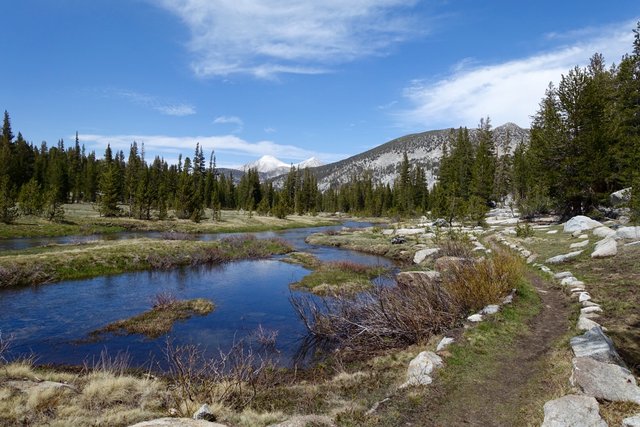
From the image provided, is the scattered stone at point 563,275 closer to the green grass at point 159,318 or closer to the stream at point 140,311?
the stream at point 140,311

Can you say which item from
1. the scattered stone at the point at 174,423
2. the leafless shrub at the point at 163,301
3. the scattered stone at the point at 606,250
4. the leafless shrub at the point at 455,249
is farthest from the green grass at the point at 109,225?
the scattered stone at the point at 606,250

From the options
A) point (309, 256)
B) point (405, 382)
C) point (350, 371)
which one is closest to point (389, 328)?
point (350, 371)

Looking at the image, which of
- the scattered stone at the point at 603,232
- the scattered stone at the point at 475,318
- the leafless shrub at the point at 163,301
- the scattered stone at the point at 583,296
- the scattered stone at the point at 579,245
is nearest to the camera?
the scattered stone at the point at 475,318

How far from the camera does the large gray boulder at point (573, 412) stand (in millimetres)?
6199

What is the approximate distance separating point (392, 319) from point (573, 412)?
24.1ft

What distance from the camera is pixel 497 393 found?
8211mm

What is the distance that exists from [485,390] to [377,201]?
391 ft

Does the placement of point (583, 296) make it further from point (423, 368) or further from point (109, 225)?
point (109, 225)

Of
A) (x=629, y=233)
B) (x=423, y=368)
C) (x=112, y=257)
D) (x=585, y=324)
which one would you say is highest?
(x=629, y=233)

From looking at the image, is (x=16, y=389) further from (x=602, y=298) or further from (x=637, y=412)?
(x=602, y=298)

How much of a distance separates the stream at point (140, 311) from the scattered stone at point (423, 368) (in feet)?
18.3

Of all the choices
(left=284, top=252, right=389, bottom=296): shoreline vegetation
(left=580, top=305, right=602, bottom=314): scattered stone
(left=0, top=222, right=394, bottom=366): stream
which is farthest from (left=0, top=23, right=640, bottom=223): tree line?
(left=0, top=222, right=394, bottom=366): stream

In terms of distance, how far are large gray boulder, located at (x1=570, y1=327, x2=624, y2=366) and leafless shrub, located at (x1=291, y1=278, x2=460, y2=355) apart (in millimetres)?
4077

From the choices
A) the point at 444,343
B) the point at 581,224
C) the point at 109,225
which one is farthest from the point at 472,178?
the point at 444,343
